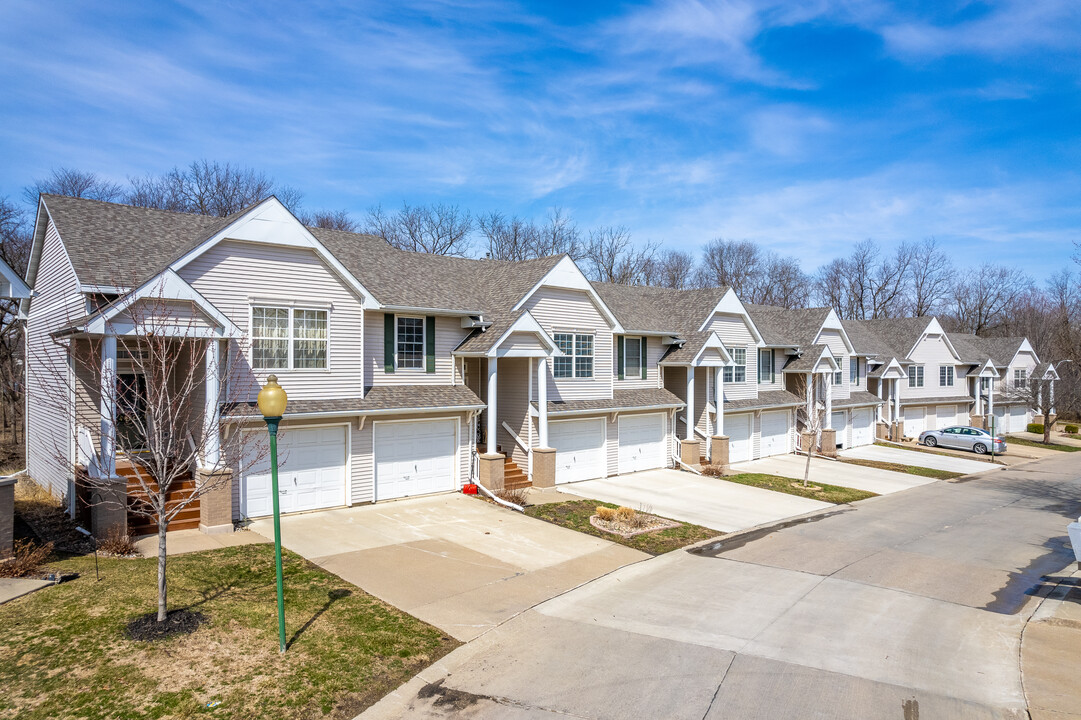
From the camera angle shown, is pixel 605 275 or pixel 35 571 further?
pixel 605 275

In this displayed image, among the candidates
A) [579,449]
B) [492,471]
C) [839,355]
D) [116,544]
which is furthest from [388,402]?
[839,355]

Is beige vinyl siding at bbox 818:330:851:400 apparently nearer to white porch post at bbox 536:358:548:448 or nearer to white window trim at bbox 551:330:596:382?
white window trim at bbox 551:330:596:382

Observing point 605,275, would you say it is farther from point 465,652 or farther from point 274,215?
point 465,652

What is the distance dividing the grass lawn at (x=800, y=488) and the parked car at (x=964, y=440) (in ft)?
57.6

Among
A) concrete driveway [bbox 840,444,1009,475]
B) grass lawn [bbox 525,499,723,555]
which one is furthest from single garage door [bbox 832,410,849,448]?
grass lawn [bbox 525,499,723,555]

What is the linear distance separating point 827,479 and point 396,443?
18277 millimetres

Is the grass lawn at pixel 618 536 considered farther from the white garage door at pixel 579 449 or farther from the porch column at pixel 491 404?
the white garage door at pixel 579 449

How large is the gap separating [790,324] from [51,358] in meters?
33.0

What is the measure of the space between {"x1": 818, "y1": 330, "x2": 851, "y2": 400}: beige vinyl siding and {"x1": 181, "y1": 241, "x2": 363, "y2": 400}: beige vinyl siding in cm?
2667

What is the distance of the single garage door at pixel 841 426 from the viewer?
3644 centimetres

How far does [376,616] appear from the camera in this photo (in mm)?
10211

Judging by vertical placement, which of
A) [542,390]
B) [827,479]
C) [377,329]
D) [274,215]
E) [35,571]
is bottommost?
[827,479]

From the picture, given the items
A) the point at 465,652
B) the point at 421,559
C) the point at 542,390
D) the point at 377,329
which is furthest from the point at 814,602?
the point at 377,329

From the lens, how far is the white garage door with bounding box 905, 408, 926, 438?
42.5 meters
